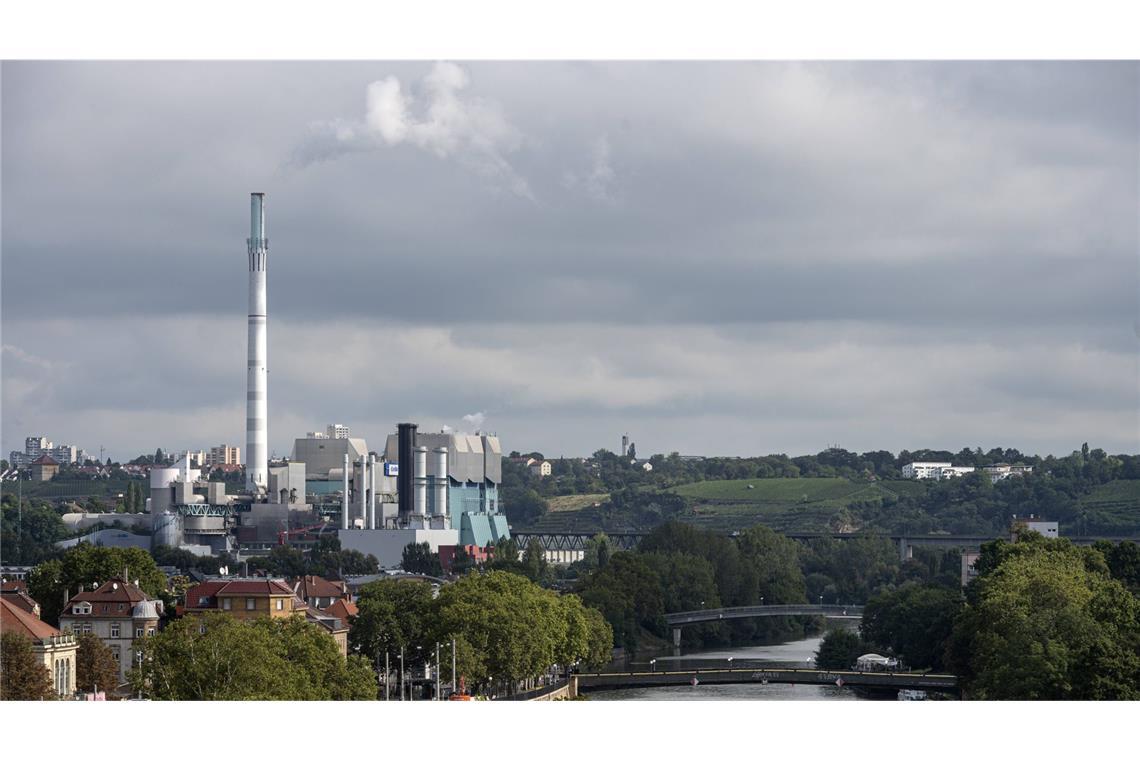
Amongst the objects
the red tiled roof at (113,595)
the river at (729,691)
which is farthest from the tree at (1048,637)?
the red tiled roof at (113,595)

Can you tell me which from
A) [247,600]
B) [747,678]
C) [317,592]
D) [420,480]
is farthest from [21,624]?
[420,480]

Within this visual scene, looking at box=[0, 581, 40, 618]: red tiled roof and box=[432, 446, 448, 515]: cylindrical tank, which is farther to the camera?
box=[432, 446, 448, 515]: cylindrical tank

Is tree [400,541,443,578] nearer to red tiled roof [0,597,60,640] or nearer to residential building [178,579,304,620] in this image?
residential building [178,579,304,620]

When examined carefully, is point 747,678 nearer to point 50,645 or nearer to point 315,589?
point 315,589

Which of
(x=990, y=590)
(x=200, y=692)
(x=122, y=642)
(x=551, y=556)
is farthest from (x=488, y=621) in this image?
(x=551, y=556)

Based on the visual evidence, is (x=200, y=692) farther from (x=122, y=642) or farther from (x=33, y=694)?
(x=122, y=642)

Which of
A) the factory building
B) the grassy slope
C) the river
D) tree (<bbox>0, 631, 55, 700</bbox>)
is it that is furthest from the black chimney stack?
tree (<bbox>0, 631, 55, 700</bbox>)
